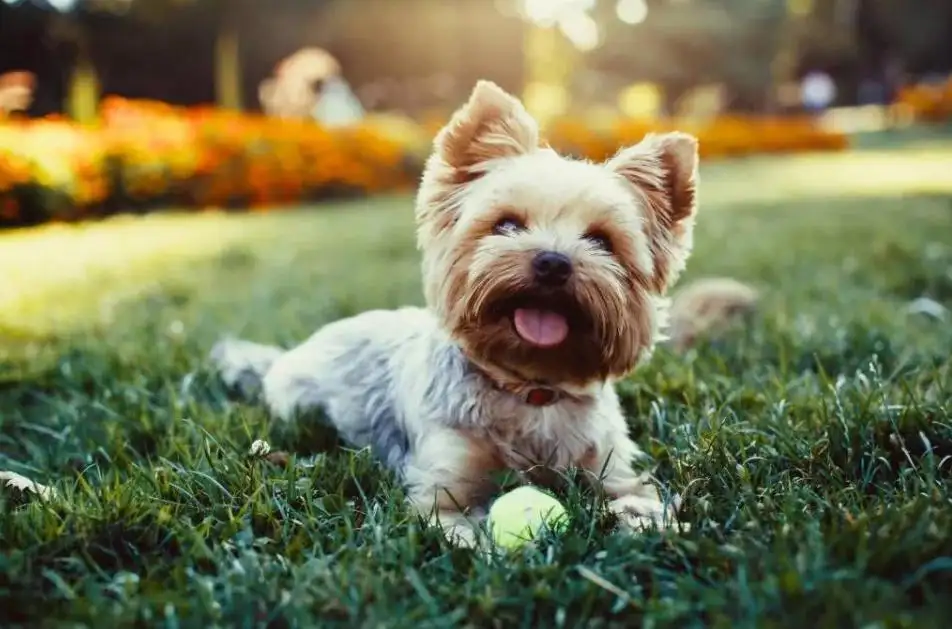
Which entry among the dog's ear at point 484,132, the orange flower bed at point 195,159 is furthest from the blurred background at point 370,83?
the dog's ear at point 484,132

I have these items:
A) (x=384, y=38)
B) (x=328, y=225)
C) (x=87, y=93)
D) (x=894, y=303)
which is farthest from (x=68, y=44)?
(x=894, y=303)

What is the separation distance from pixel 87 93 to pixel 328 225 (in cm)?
708

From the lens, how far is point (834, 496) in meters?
2.87

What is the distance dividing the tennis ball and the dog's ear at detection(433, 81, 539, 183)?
4.28 ft

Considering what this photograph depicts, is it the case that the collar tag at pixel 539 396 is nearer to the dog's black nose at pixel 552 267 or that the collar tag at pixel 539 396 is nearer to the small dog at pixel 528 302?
the small dog at pixel 528 302

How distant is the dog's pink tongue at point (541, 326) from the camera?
3219 mm

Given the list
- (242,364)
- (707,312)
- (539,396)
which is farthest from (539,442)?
(707,312)

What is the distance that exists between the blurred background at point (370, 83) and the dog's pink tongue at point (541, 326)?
4.04 feet

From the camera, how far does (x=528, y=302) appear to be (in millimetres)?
3250

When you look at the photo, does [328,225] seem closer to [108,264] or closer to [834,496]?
[108,264]

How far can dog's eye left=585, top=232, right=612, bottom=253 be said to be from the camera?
330 cm

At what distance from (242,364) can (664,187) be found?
2.34m

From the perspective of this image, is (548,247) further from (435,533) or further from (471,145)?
(435,533)

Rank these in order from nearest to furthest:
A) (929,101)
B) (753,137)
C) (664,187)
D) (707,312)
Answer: (664,187), (707,312), (753,137), (929,101)
